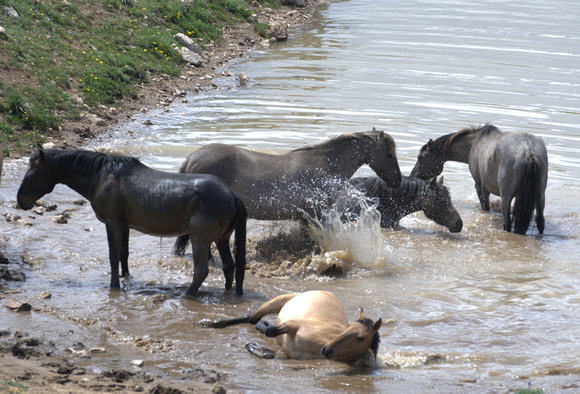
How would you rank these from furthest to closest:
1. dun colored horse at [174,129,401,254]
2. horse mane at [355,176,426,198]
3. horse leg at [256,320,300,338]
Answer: horse mane at [355,176,426,198]
dun colored horse at [174,129,401,254]
horse leg at [256,320,300,338]

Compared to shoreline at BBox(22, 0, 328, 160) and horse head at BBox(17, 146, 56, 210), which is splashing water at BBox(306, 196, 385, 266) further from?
shoreline at BBox(22, 0, 328, 160)

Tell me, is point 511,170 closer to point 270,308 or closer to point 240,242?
point 240,242

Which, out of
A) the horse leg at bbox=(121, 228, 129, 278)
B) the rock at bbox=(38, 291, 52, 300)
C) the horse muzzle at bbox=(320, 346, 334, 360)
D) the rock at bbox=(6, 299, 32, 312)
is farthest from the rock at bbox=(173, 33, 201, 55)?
the horse muzzle at bbox=(320, 346, 334, 360)

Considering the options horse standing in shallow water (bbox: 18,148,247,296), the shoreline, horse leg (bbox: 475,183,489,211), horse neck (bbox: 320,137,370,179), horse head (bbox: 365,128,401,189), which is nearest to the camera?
horse standing in shallow water (bbox: 18,148,247,296)

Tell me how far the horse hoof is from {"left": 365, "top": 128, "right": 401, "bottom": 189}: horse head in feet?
13.5

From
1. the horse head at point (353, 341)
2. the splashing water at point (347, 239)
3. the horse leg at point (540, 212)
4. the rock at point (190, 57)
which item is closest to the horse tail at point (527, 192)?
the horse leg at point (540, 212)

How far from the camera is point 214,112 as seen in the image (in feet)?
52.3

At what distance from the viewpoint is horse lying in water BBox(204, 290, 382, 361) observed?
203 inches

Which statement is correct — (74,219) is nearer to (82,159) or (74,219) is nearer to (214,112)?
(82,159)

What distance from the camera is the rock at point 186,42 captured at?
65.9 feet

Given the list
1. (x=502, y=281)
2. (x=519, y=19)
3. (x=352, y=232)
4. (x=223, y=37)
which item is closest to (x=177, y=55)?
(x=223, y=37)

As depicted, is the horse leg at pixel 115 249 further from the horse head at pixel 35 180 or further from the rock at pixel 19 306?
the rock at pixel 19 306

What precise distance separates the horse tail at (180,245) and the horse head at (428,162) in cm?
533

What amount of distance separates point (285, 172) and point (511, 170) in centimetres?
381
